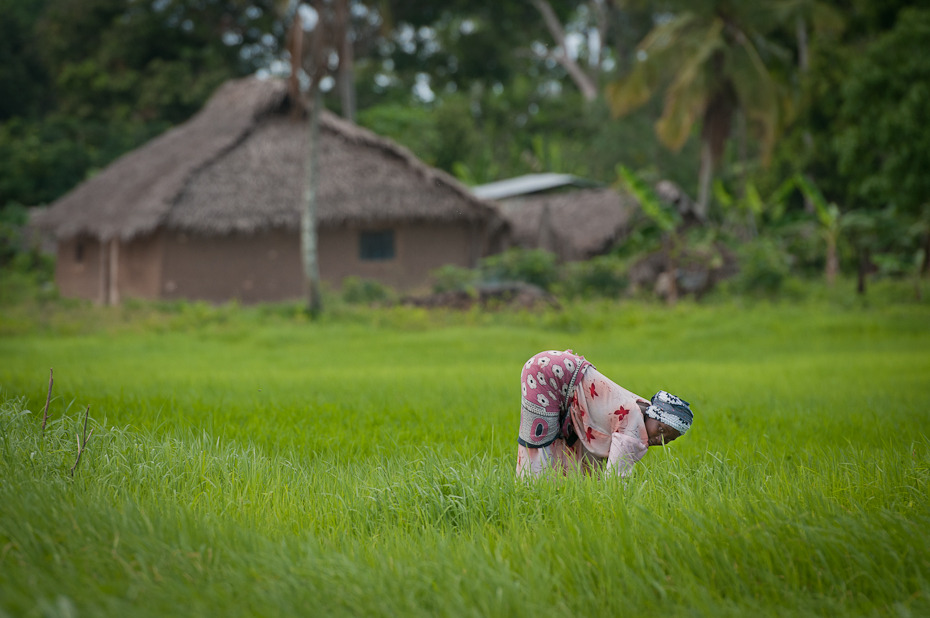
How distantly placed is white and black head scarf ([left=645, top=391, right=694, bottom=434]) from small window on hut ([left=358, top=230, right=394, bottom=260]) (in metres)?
14.7

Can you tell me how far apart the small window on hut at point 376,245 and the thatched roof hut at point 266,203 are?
0.05 m

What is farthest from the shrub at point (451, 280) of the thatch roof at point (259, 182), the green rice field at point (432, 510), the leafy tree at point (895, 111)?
the green rice field at point (432, 510)

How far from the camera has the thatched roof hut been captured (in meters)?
15.4

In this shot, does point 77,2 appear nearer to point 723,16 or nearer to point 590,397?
point 723,16

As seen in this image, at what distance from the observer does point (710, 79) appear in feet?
61.3

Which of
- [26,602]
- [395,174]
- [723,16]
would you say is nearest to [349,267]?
[395,174]

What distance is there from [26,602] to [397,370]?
5718 mm

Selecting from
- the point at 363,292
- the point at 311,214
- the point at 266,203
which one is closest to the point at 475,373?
the point at 311,214

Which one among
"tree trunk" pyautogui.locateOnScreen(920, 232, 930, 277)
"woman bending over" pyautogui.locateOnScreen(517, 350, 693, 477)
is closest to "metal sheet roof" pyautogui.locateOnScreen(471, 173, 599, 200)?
"tree trunk" pyautogui.locateOnScreen(920, 232, 930, 277)

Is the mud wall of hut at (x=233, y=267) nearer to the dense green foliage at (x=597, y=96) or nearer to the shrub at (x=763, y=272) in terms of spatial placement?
the dense green foliage at (x=597, y=96)

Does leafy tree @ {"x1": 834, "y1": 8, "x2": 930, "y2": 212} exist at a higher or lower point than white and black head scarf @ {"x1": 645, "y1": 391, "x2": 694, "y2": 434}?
higher

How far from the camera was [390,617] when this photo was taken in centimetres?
184

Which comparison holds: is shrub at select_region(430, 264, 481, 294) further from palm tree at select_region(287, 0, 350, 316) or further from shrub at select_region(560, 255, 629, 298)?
palm tree at select_region(287, 0, 350, 316)

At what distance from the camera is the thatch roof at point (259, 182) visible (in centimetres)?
1534
